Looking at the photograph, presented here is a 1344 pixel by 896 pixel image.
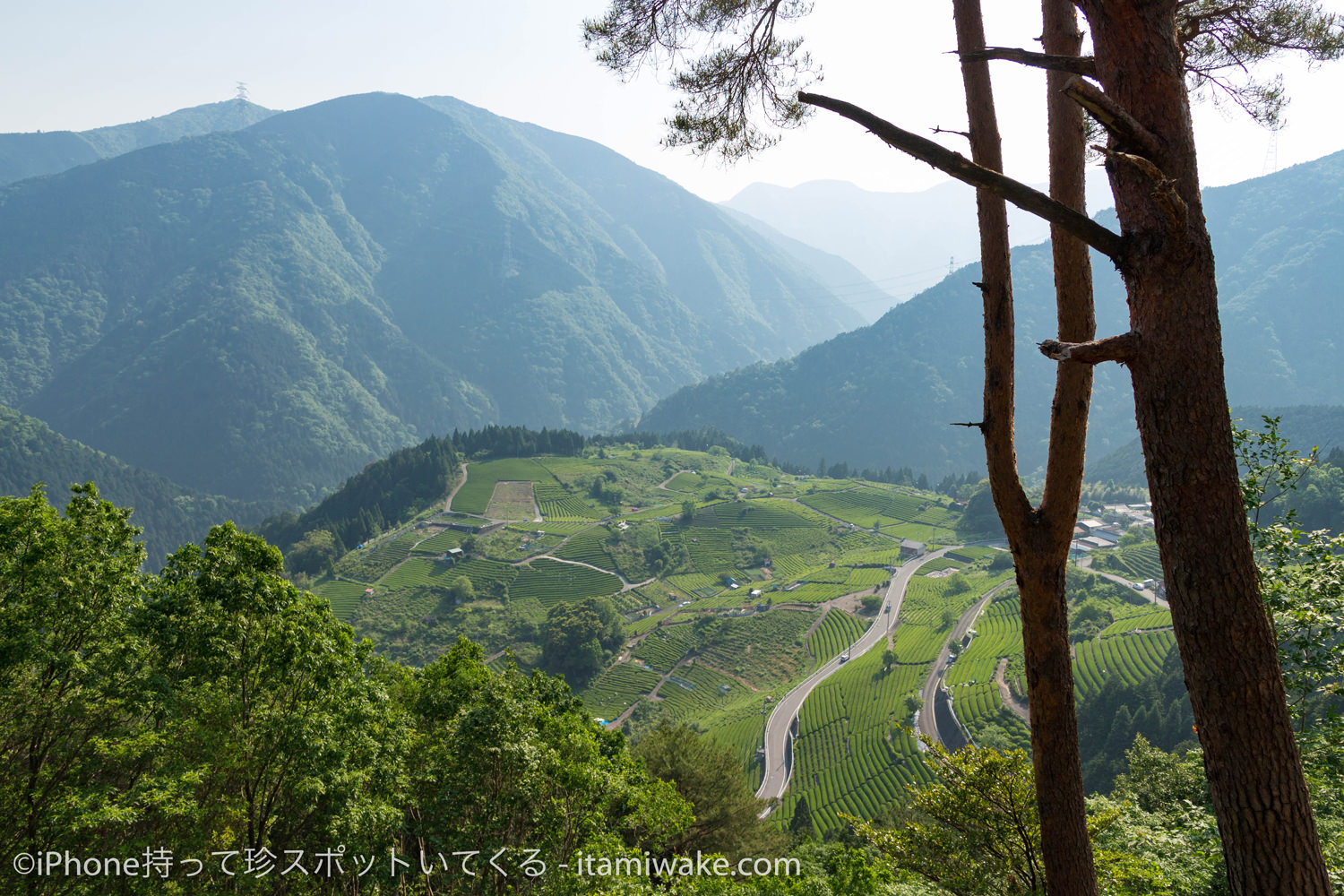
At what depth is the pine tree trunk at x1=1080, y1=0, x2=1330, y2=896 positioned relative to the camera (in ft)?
9.49

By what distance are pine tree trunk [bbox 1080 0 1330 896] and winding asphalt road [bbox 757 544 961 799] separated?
52.1m

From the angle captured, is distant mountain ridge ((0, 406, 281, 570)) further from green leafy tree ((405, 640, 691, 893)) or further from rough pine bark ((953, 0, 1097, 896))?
rough pine bark ((953, 0, 1097, 896))

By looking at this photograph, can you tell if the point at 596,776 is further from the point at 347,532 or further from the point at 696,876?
the point at 347,532

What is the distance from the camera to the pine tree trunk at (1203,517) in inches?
114

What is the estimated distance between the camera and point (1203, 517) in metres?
3.04

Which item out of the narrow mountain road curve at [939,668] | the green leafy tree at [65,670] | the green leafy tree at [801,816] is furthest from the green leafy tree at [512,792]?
the narrow mountain road curve at [939,668]

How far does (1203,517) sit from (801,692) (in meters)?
68.9

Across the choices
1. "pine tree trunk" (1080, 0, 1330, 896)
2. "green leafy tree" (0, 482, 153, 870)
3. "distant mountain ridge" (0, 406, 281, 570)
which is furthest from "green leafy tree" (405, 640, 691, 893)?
"distant mountain ridge" (0, 406, 281, 570)

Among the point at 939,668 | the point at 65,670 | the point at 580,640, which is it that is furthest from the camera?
the point at 580,640

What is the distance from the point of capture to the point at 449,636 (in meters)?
77.9

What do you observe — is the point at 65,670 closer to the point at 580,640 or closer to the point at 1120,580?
the point at 580,640

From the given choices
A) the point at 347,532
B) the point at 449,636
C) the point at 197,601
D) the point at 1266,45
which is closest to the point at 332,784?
the point at 197,601

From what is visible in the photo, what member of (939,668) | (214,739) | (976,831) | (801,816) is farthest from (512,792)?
(939,668)

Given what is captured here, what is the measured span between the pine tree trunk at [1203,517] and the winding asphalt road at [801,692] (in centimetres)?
5205
